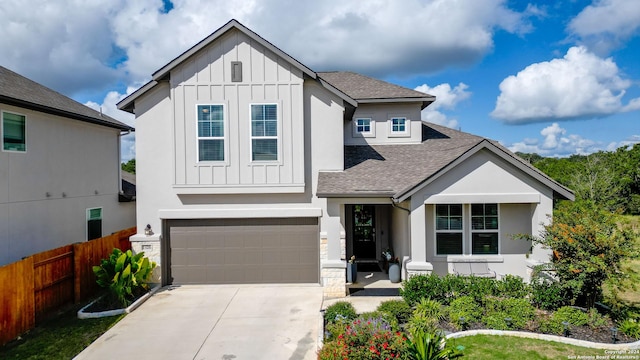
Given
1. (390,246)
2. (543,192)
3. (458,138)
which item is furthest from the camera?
(458,138)

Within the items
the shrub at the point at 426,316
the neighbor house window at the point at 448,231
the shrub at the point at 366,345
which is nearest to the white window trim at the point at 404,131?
the neighbor house window at the point at 448,231

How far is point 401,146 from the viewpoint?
591 inches

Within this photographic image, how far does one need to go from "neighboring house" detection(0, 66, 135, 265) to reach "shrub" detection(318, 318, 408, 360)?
975 cm

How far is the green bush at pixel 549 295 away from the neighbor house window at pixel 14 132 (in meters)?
14.8

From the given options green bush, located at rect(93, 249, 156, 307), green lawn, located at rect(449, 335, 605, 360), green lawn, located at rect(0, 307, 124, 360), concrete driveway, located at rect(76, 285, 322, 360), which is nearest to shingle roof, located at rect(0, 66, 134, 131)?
green bush, located at rect(93, 249, 156, 307)

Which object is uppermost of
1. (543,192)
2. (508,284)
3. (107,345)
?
(543,192)

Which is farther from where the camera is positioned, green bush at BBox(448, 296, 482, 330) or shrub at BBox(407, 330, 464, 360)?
green bush at BBox(448, 296, 482, 330)

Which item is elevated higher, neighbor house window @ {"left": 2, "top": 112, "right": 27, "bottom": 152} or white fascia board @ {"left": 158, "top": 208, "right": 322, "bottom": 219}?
neighbor house window @ {"left": 2, "top": 112, "right": 27, "bottom": 152}

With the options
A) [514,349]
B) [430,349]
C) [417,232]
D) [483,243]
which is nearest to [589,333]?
[514,349]

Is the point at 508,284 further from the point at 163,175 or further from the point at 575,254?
→ the point at 163,175

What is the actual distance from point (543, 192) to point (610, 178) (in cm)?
2814

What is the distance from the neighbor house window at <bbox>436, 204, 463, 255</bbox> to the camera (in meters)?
11.4

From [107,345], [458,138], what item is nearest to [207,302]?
[107,345]

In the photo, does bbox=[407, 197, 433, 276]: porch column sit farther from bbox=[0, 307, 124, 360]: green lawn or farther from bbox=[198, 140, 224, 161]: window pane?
bbox=[0, 307, 124, 360]: green lawn
